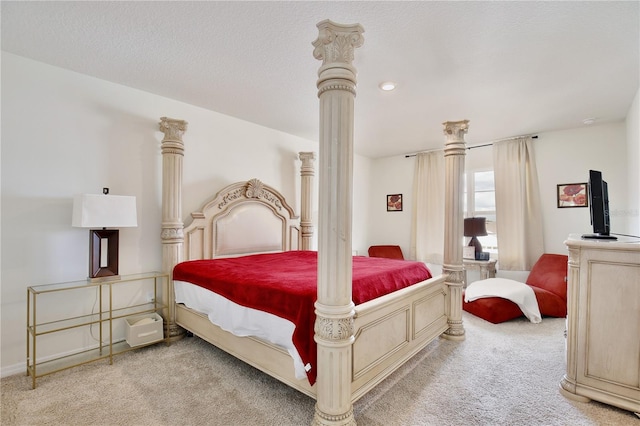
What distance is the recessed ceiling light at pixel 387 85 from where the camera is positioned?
269 centimetres

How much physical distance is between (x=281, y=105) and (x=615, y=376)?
3517 millimetres

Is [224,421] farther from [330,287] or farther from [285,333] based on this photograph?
[330,287]

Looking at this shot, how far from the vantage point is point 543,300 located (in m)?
3.55

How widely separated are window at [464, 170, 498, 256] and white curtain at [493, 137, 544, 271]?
25 cm

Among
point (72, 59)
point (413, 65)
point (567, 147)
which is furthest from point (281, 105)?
point (567, 147)

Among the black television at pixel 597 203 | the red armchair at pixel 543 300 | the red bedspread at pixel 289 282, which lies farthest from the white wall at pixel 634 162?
the red bedspread at pixel 289 282

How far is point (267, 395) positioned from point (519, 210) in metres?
4.22

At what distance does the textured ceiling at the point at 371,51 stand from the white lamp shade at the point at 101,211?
114 centimetres

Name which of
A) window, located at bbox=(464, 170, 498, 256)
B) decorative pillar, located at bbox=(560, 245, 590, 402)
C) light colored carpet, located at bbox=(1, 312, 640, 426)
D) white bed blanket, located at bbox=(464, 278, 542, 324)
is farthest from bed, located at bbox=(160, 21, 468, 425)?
window, located at bbox=(464, 170, 498, 256)

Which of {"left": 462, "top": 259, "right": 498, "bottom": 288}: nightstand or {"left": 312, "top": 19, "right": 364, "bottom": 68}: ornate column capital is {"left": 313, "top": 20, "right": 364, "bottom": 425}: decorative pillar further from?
{"left": 462, "top": 259, "right": 498, "bottom": 288}: nightstand

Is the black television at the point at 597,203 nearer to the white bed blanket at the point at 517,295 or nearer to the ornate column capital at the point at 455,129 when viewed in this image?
the ornate column capital at the point at 455,129

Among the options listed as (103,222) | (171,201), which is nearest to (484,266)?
(171,201)

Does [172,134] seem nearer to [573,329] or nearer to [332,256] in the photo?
[332,256]

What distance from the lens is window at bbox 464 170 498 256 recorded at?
187 inches
